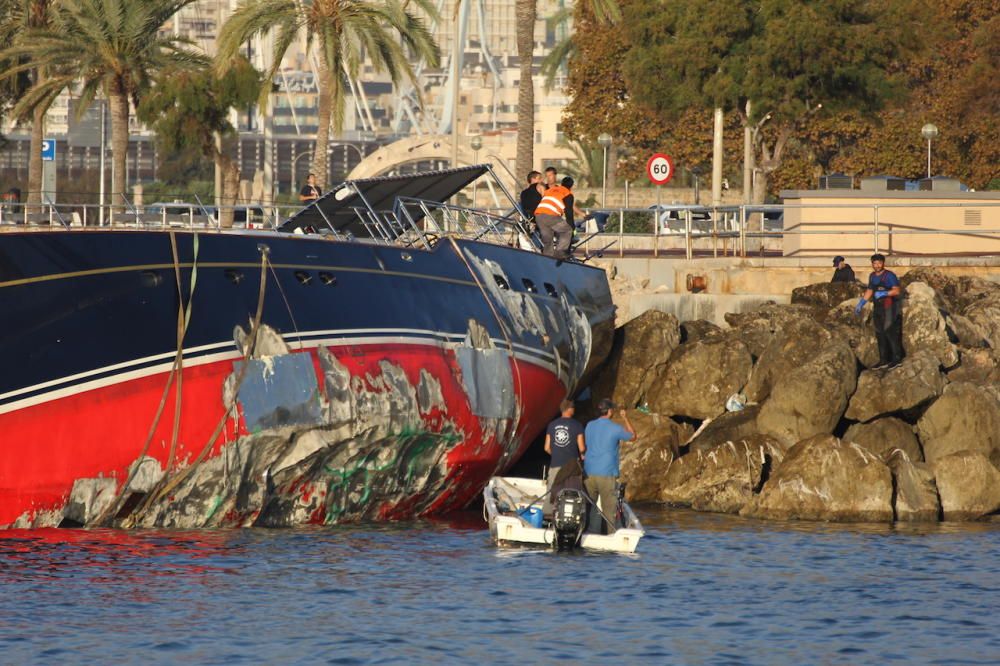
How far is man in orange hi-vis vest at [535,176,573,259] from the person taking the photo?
26.3m

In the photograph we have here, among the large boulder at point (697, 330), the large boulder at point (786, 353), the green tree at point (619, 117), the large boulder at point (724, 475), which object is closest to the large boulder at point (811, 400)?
the large boulder at point (724, 475)

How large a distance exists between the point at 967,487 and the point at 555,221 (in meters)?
7.61

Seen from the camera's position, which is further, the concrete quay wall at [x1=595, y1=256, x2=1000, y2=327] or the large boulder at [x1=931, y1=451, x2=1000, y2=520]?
the concrete quay wall at [x1=595, y1=256, x2=1000, y2=327]

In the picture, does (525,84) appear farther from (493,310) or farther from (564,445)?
(564,445)

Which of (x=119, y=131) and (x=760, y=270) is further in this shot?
(x=119, y=131)

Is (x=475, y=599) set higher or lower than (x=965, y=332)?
lower

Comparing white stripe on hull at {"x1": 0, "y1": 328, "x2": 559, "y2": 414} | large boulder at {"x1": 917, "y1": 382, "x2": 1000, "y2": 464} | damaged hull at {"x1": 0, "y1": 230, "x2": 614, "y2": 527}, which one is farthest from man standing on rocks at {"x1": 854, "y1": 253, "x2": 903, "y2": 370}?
white stripe on hull at {"x1": 0, "y1": 328, "x2": 559, "y2": 414}

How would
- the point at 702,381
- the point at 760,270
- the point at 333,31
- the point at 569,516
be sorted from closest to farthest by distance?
the point at 569,516 < the point at 702,381 < the point at 760,270 < the point at 333,31

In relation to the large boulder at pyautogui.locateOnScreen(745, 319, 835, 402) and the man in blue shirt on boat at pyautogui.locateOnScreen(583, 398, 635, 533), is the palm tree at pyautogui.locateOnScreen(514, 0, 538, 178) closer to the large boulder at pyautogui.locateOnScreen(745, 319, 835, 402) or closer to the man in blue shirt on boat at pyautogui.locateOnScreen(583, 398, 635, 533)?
the large boulder at pyautogui.locateOnScreen(745, 319, 835, 402)

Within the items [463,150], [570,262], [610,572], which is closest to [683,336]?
[570,262]

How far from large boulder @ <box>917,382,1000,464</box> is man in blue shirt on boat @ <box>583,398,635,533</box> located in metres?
7.53

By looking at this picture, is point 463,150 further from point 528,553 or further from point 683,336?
point 528,553

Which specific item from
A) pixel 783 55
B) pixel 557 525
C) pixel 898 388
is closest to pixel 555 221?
pixel 898 388

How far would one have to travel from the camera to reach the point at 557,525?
64.9ft
